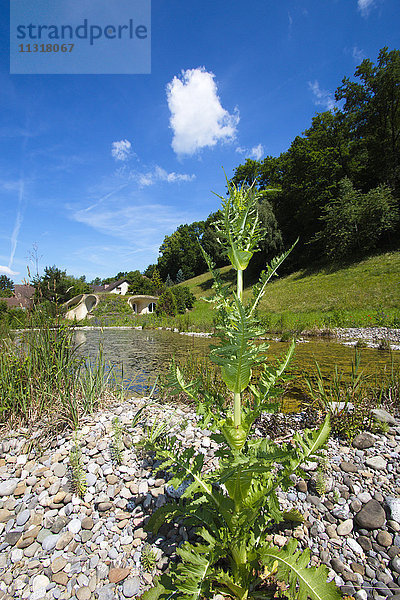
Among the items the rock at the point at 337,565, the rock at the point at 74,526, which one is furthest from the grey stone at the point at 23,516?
the rock at the point at 337,565

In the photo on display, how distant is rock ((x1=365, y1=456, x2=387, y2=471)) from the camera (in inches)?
99.1

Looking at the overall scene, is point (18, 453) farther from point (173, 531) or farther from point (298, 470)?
point (298, 470)

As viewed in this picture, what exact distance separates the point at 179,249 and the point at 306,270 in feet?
125

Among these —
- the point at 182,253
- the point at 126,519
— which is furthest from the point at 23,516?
the point at 182,253

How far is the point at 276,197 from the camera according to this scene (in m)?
35.8

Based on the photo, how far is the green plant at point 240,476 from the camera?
1.35 meters

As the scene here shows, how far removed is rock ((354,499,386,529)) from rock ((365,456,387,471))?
42 centimetres

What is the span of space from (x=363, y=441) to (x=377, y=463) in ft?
0.84

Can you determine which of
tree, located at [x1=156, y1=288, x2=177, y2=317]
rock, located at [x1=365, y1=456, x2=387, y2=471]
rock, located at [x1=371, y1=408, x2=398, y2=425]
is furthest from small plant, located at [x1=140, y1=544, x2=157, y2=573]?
tree, located at [x1=156, y1=288, x2=177, y2=317]

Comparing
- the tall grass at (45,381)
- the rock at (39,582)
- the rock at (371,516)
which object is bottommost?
the rock at (39,582)

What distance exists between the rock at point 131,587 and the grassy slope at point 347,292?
1436cm

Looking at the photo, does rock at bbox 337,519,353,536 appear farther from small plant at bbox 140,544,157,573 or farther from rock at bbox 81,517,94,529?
rock at bbox 81,517,94,529

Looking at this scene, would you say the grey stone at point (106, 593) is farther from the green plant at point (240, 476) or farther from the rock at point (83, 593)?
the green plant at point (240, 476)

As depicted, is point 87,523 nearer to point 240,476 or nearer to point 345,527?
point 240,476
